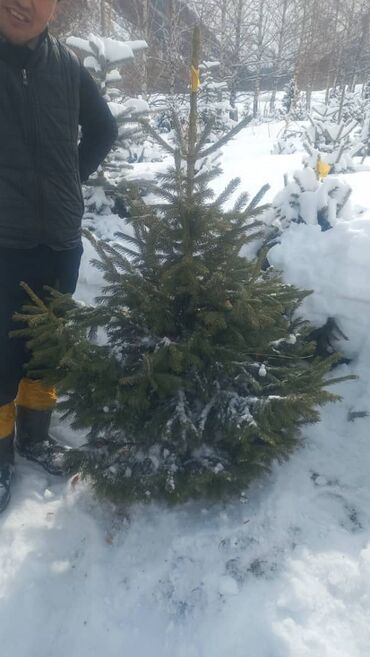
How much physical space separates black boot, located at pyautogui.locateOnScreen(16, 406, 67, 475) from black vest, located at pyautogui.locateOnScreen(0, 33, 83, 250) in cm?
104

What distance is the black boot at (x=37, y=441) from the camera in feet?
9.28

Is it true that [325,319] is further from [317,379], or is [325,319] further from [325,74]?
[325,74]

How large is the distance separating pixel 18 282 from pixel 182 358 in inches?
36.0

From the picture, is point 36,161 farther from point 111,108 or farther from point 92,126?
point 111,108

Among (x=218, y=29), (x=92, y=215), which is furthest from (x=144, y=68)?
(x=92, y=215)

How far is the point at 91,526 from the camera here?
2.41 m

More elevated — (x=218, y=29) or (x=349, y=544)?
(x=218, y=29)

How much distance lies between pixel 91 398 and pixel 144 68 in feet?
48.0

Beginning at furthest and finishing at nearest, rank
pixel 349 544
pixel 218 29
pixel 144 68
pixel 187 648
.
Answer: pixel 218 29, pixel 144 68, pixel 349 544, pixel 187 648

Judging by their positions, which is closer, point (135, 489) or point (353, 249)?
point (135, 489)

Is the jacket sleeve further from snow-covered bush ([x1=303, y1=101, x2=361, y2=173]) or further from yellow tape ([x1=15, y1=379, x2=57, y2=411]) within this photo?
→ snow-covered bush ([x1=303, y1=101, x2=361, y2=173])

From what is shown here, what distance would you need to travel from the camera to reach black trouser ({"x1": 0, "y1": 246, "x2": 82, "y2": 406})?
2.37m

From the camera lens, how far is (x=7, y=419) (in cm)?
263

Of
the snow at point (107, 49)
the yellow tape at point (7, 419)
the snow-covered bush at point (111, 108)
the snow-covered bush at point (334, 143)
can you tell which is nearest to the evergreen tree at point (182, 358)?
the yellow tape at point (7, 419)
